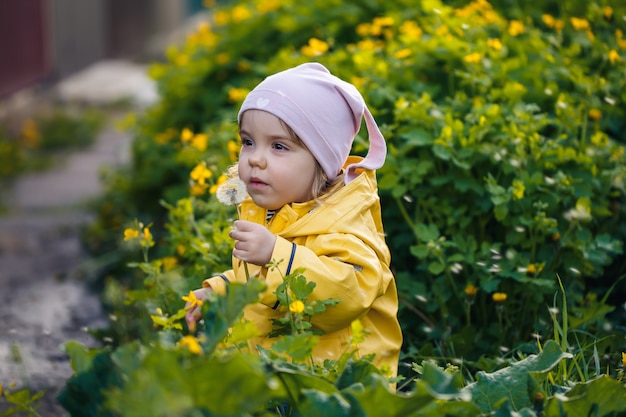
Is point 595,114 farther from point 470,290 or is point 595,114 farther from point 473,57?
point 470,290

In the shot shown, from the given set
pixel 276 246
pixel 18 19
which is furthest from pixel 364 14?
pixel 18 19

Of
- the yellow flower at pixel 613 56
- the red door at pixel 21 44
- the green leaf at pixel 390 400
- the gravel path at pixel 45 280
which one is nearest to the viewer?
the green leaf at pixel 390 400

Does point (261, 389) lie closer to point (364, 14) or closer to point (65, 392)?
point (65, 392)

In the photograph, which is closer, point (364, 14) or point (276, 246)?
point (276, 246)

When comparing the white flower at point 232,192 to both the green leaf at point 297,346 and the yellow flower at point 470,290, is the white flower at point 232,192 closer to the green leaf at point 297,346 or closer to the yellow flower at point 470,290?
the green leaf at point 297,346

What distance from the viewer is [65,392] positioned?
1755 mm

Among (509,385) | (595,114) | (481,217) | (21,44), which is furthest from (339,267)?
(21,44)

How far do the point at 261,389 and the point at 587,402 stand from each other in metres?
0.76

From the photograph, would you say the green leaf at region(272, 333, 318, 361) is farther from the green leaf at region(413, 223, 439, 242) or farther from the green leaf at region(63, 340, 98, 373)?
the green leaf at region(413, 223, 439, 242)

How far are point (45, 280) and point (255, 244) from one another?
2.81 metres

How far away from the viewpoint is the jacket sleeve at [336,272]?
7.04 feet

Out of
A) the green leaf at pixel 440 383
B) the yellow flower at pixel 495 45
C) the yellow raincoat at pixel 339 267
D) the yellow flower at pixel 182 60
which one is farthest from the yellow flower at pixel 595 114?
the yellow flower at pixel 182 60

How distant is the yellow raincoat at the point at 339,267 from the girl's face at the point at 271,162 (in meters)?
0.06

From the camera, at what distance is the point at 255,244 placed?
2152 mm
